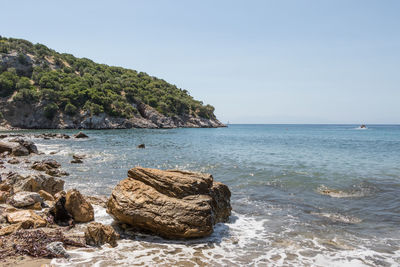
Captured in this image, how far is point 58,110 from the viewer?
93375 millimetres

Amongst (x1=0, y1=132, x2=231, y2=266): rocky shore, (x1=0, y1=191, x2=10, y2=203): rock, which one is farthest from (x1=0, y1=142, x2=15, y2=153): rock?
(x1=0, y1=132, x2=231, y2=266): rocky shore

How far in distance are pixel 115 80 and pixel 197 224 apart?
134 metres

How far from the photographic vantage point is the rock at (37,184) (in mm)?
12156

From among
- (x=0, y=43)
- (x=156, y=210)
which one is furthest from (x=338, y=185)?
(x=0, y=43)

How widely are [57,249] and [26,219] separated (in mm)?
2319

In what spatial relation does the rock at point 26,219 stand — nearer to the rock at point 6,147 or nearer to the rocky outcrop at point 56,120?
the rock at point 6,147

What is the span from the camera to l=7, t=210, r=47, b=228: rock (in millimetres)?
8230

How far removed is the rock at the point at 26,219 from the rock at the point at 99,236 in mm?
1957

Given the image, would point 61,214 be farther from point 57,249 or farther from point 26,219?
point 57,249

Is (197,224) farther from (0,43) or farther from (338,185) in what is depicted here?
(0,43)

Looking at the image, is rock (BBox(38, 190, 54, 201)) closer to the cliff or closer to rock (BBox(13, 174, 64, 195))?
rock (BBox(13, 174, 64, 195))

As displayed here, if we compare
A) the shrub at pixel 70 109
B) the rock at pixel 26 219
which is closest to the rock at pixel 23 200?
the rock at pixel 26 219

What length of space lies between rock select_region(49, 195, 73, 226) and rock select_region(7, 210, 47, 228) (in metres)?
0.45

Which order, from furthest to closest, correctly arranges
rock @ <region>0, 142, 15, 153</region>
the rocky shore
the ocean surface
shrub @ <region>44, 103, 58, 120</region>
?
1. shrub @ <region>44, 103, 58, 120</region>
2. rock @ <region>0, 142, 15, 153</region>
3. the ocean surface
4. the rocky shore
